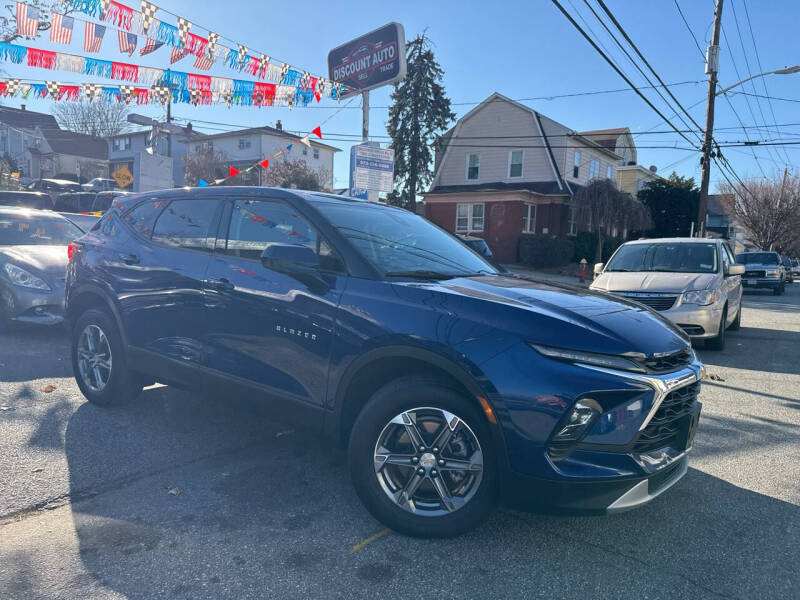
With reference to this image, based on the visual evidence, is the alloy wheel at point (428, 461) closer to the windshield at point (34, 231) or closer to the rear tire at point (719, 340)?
the rear tire at point (719, 340)

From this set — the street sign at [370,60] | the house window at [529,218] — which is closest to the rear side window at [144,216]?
the street sign at [370,60]

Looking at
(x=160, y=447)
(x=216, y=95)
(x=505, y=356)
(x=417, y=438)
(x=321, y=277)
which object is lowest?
(x=160, y=447)

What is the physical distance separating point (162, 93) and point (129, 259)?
9.29 m

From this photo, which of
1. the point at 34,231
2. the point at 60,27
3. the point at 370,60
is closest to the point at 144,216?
the point at 34,231

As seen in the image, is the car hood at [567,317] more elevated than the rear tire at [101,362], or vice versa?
the car hood at [567,317]

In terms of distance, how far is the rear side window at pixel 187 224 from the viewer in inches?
159

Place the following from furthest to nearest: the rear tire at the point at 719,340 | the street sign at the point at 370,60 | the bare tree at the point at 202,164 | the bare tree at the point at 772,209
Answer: the bare tree at the point at 772,209
the bare tree at the point at 202,164
the street sign at the point at 370,60
the rear tire at the point at 719,340

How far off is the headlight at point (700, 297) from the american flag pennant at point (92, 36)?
10.9 meters

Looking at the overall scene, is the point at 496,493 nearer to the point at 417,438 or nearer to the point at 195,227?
the point at 417,438

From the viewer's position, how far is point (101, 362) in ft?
15.5

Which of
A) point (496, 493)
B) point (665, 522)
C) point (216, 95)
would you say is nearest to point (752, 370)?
point (665, 522)

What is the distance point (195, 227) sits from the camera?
162 inches

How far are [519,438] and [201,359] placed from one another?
2.22 meters

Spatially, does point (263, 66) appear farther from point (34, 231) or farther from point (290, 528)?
point (290, 528)
